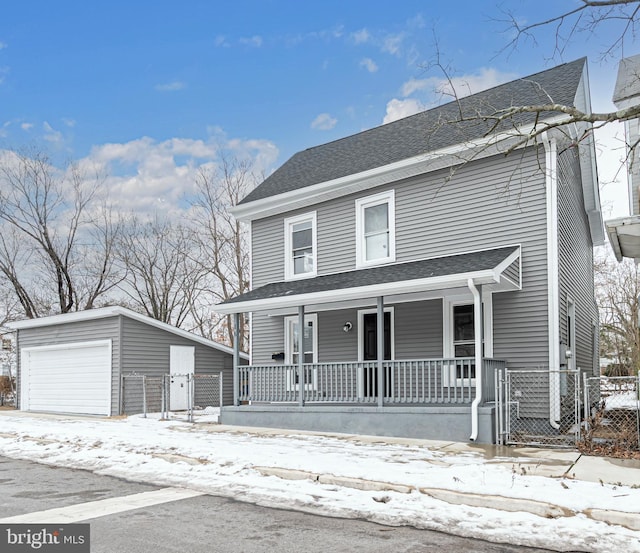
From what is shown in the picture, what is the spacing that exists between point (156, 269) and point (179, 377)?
1534cm

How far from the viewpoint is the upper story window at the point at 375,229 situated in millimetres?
13992

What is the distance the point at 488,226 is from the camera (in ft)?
41.1

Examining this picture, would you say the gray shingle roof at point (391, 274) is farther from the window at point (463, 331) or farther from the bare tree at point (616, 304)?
the bare tree at point (616, 304)

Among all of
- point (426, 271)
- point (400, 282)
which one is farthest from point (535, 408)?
point (400, 282)

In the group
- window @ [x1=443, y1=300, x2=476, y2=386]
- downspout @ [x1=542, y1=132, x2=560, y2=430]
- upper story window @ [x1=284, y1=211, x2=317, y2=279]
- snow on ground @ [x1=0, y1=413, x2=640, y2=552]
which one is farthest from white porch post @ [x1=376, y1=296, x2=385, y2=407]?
upper story window @ [x1=284, y1=211, x2=317, y2=279]

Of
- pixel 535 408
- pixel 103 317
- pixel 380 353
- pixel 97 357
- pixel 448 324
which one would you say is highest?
pixel 103 317

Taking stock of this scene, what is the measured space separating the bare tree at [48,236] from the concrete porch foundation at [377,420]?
21305mm

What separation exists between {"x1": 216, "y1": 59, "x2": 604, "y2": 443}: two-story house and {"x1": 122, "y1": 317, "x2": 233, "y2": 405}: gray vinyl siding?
14.4 ft

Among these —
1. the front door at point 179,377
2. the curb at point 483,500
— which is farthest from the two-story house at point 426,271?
the front door at point 179,377

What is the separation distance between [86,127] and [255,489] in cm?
3158

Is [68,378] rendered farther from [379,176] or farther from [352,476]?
[352,476]

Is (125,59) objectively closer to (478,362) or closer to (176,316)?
(176,316)

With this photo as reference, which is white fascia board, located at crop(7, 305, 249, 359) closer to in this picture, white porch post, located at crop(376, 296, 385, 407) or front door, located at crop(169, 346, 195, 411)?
front door, located at crop(169, 346, 195, 411)

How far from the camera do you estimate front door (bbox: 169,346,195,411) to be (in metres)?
19.7
